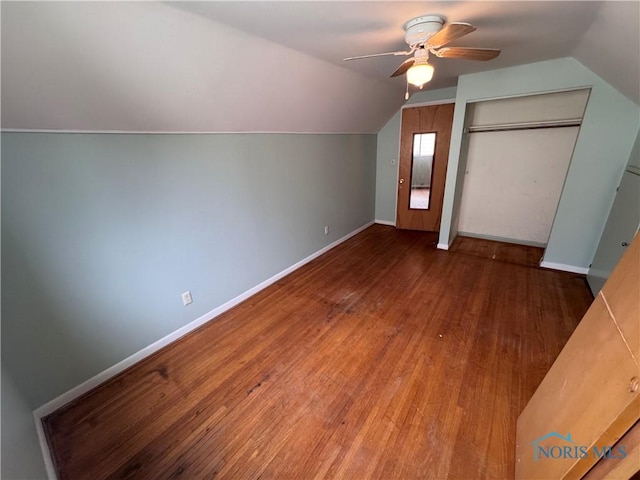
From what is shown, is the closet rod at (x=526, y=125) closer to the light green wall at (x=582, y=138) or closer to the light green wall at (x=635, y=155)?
the light green wall at (x=582, y=138)

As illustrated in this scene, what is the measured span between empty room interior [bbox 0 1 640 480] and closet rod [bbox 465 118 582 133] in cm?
8

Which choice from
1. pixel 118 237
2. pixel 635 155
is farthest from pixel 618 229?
pixel 118 237

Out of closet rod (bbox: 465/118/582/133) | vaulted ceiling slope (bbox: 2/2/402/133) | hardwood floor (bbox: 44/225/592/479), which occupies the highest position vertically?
vaulted ceiling slope (bbox: 2/2/402/133)

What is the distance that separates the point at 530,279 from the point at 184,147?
3901 millimetres

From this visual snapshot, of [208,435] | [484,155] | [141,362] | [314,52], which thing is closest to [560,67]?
[484,155]

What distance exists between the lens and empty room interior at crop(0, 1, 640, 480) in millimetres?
1241

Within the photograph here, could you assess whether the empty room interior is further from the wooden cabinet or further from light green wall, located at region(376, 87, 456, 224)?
light green wall, located at region(376, 87, 456, 224)

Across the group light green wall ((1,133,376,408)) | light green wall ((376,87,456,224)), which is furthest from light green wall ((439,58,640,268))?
light green wall ((1,133,376,408))

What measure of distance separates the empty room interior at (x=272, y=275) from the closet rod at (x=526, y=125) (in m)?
0.08

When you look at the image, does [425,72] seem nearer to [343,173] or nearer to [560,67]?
[560,67]

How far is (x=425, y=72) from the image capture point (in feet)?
6.07

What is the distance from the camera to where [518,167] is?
3840 millimetres

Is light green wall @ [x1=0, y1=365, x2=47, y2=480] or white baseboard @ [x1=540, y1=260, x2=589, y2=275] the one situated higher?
light green wall @ [x1=0, y1=365, x2=47, y2=480]

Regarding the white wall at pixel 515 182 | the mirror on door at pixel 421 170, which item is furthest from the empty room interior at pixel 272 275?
the mirror on door at pixel 421 170
